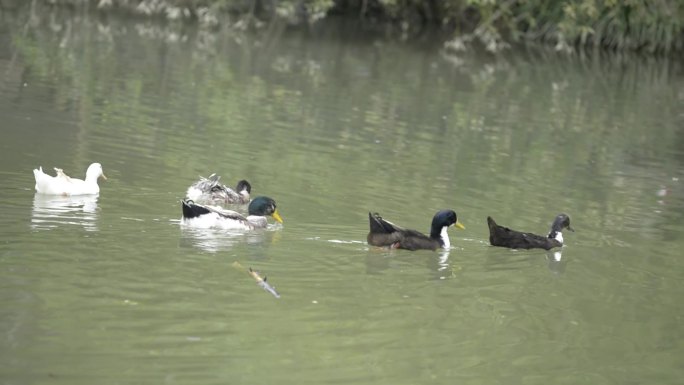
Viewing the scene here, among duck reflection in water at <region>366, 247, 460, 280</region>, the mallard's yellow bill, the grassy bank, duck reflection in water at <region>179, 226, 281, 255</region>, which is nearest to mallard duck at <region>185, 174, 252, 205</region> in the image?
the mallard's yellow bill

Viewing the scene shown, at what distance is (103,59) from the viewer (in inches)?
1060

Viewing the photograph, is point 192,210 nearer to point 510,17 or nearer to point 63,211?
point 63,211

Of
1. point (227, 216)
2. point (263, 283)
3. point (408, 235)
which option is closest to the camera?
point (263, 283)

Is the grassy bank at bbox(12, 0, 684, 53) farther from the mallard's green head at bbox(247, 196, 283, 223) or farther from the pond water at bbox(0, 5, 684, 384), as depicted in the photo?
the mallard's green head at bbox(247, 196, 283, 223)

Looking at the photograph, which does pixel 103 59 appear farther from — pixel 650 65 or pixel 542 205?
pixel 650 65

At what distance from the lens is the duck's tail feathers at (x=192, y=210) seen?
39.4 ft

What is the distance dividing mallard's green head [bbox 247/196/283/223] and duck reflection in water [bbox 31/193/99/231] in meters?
1.62

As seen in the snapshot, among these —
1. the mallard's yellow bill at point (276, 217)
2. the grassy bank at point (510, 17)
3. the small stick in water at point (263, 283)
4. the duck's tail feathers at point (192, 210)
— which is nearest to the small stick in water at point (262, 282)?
the small stick in water at point (263, 283)

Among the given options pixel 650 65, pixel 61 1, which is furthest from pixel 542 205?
pixel 61 1

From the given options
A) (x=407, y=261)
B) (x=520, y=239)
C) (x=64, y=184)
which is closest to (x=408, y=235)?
(x=407, y=261)

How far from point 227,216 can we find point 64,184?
1787 millimetres

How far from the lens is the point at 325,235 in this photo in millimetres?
12406

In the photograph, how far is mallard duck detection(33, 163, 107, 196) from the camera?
503 inches

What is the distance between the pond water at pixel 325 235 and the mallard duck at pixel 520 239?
12 centimetres
